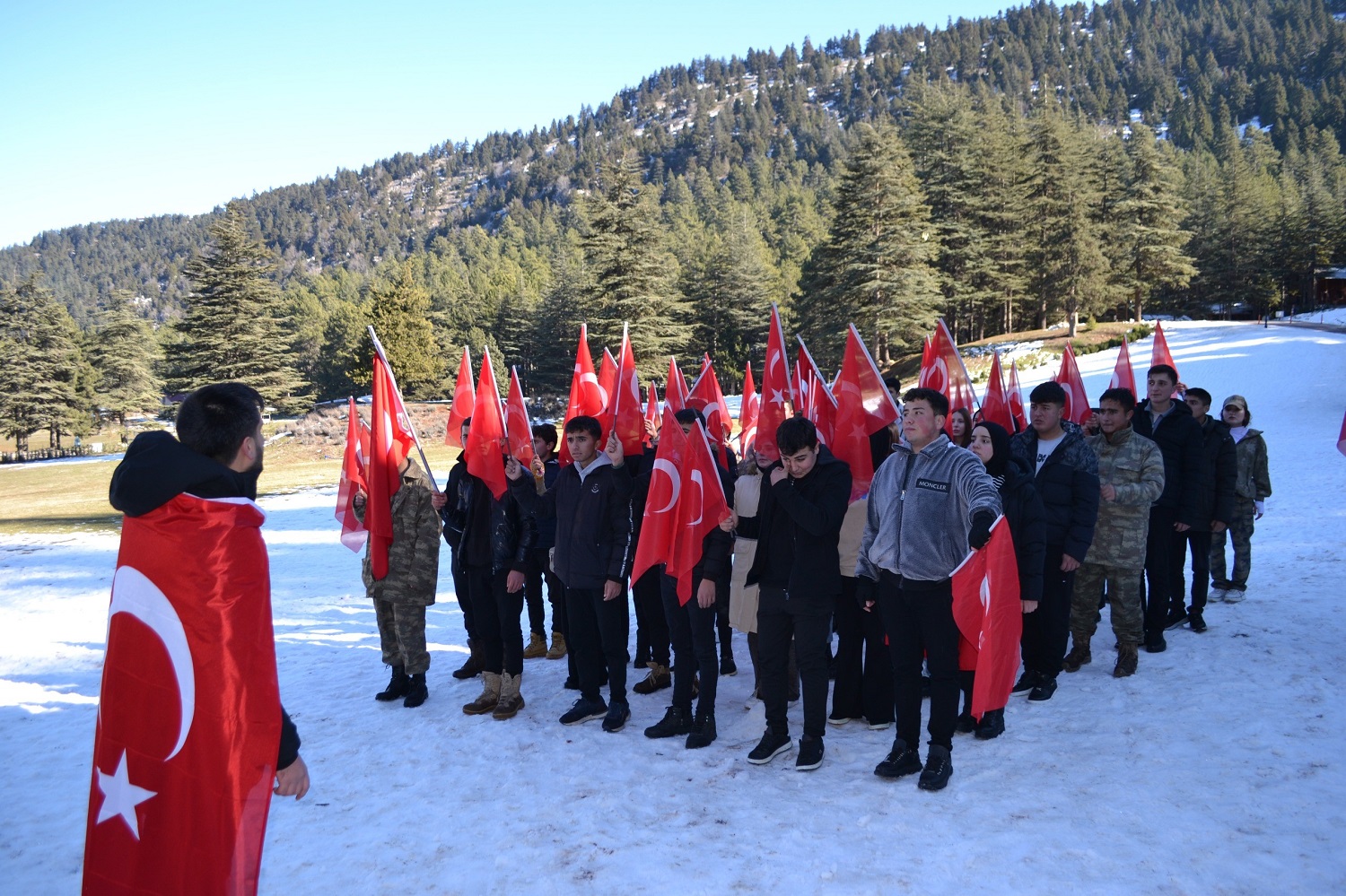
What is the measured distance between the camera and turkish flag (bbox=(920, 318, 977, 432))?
25.1ft

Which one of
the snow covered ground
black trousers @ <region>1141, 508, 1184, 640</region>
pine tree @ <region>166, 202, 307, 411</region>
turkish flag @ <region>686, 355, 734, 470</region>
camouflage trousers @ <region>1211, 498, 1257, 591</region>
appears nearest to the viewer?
the snow covered ground

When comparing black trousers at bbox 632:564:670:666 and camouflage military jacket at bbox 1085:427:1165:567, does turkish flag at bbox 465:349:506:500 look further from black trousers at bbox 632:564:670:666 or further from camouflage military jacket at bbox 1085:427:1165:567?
camouflage military jacket at bbox 1085:427:1165:567

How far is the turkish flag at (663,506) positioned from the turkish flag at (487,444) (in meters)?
1.27

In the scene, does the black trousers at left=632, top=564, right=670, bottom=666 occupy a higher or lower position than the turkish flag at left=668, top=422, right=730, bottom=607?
lower

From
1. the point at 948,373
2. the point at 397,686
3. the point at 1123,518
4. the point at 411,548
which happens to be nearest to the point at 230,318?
the point at 397,686

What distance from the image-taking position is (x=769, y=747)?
17.2ft

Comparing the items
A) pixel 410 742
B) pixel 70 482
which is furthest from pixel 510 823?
pixel 70 482

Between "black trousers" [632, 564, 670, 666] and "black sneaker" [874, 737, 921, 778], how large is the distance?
2222 mm

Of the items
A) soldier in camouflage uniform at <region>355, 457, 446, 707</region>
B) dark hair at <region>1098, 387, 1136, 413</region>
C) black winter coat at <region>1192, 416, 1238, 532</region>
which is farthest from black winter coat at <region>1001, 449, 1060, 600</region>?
soldier in camouflage uniform at <region>355, 457, 446, 707</region>

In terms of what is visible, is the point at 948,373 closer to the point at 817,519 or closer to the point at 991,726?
the point at 991,726

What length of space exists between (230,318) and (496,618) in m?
45.4

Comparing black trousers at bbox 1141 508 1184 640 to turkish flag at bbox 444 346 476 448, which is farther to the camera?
turkish flag at bbox 444 346 476 448

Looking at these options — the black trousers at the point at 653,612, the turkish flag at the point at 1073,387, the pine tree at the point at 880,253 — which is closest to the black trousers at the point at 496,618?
the black trousers at the point at 653,612

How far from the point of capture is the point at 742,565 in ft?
18.9
